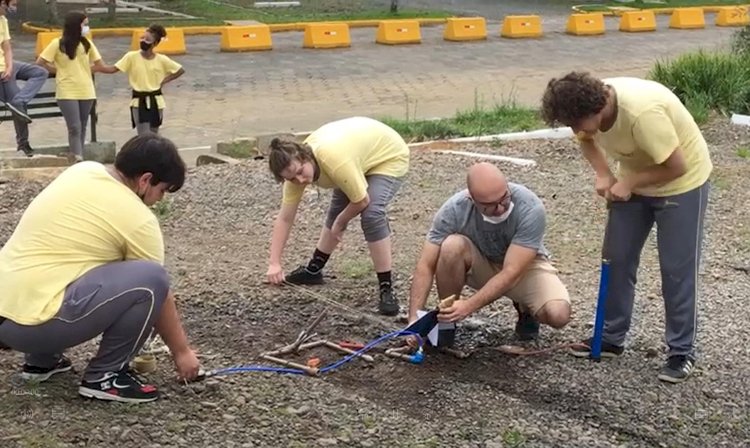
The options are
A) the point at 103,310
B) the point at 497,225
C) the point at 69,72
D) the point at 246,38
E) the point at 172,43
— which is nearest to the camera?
the point at 103,310

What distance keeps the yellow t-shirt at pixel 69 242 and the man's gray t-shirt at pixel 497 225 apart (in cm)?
162

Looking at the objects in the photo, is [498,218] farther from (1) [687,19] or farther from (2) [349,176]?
(1) [687,19]

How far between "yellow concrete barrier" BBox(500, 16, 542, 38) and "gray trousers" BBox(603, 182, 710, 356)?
17588mm

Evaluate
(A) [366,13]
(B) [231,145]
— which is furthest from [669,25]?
(B) [231,145]

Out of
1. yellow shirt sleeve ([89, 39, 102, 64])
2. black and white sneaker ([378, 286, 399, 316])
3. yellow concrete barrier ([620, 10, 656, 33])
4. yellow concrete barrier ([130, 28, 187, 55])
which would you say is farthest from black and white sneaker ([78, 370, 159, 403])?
yellow concrete barrier ([620, 10, 656, 33])

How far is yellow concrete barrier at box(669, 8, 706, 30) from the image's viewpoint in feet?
82.5

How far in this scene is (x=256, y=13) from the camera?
25031 millimetres

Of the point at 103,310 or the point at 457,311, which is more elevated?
the point at 103,310

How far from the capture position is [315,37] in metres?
20.4

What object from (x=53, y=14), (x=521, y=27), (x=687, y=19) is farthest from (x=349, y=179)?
(x=687, y=19)

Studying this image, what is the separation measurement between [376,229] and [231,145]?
5.24 metres

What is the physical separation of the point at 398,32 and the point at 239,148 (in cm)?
1077

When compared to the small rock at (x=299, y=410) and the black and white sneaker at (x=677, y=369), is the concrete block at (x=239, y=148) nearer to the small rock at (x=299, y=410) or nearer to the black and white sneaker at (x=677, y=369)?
the black and white sneaker at (x=677, y=369)

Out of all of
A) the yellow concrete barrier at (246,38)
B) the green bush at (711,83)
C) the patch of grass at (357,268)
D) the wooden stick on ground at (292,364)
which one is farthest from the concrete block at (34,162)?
the yellow concrete barrier at (246,38)
